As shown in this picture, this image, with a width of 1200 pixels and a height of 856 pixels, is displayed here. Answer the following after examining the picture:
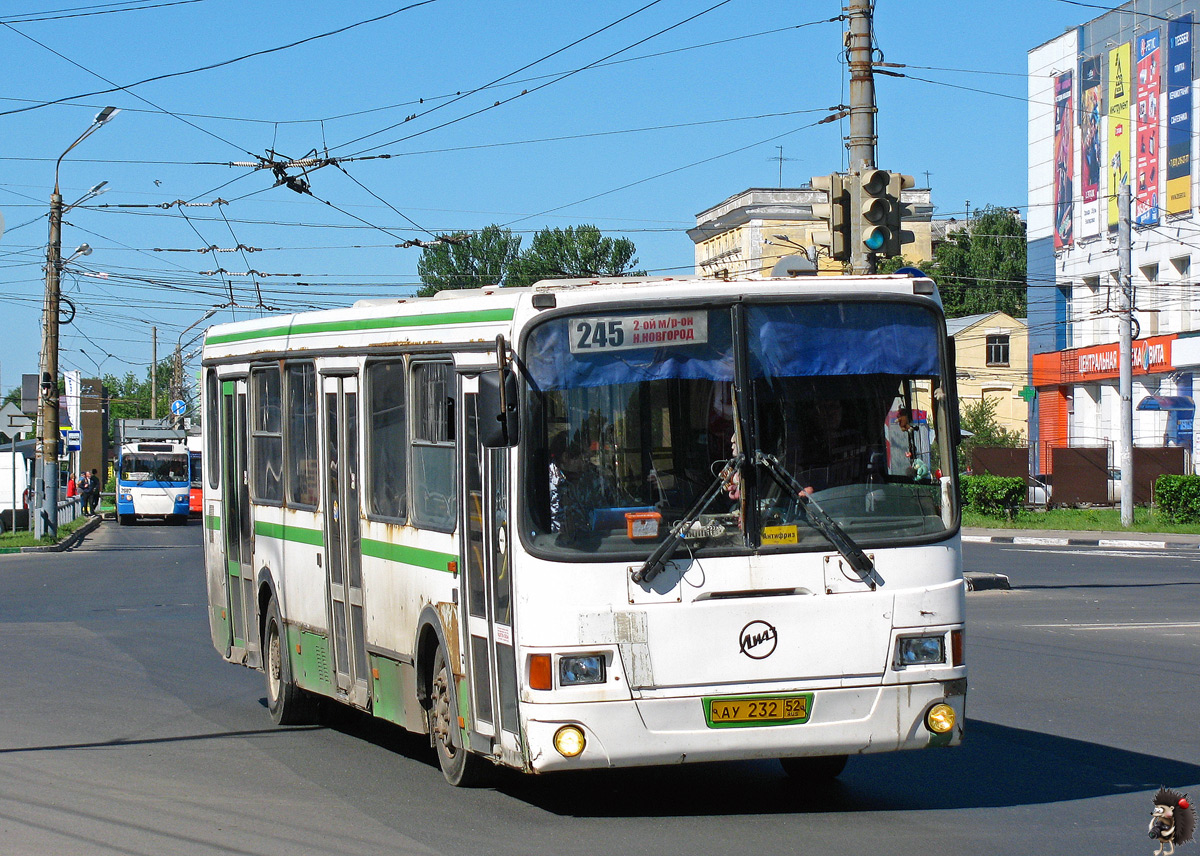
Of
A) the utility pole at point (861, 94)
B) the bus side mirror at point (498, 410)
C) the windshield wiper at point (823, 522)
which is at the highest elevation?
the utility pole at point (861, 94)

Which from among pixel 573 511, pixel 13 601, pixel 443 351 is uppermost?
pixel 443 351

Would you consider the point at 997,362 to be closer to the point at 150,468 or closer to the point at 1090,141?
the point at 1090,141

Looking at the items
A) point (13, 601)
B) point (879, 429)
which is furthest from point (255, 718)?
point (13, 601)

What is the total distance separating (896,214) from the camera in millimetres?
16016

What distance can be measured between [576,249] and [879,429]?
4921 cm

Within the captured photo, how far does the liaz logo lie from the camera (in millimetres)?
7031

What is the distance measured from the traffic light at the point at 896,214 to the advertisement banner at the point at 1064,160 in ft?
128

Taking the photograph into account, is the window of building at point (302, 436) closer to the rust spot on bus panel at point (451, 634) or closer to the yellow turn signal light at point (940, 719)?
the rust spot on bus panel at point (451, 634)

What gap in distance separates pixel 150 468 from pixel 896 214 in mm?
38165

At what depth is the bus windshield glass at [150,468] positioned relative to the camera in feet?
164

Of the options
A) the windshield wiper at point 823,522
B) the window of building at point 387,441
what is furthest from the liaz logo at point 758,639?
the window of building at point 387,441

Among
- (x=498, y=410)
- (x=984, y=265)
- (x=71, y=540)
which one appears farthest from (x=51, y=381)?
(x=984, y=265)

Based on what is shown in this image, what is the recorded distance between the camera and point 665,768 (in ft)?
28.7

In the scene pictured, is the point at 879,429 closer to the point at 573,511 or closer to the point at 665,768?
the point at 573,511
